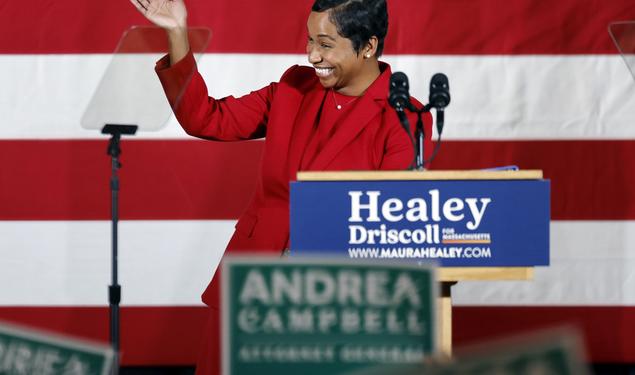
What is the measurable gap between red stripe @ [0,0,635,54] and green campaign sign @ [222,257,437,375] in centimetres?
211

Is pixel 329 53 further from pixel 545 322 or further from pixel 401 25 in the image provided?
pixel 545 322

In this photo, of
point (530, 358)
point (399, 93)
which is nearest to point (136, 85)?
point (399, 93)

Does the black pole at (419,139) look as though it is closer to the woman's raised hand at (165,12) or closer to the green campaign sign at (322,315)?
the woman's raised hand at (165,12)

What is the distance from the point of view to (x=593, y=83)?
3.06 meters

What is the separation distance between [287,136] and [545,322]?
130 cm

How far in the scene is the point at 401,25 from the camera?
3059 mm

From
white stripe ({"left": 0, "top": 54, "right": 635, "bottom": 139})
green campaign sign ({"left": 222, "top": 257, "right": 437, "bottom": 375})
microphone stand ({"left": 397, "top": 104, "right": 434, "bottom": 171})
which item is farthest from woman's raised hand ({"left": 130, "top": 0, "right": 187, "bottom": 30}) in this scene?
green campaign sign ({"left": 222, "top": 257, "right": 437, "bottom": 375})

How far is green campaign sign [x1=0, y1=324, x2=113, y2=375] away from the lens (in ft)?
3.15

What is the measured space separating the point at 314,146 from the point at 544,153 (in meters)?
1.17

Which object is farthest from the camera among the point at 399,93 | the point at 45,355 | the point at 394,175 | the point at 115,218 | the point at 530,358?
the point at 115,218

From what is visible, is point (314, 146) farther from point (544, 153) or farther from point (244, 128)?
point (544, 153)

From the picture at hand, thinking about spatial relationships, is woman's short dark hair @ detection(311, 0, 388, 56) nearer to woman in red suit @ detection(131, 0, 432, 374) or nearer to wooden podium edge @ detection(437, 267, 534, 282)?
woman in red suit @ detection(131, 0, 432, 374)

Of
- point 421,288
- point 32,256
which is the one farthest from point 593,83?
point 421,288

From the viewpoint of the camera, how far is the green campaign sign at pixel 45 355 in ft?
3.15
